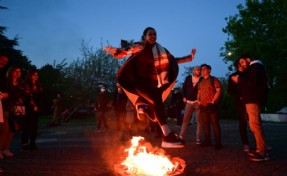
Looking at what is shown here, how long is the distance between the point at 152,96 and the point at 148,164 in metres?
1.04

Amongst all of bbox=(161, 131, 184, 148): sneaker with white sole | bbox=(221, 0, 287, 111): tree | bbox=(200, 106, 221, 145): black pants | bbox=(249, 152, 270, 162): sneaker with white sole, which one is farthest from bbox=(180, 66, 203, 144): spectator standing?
bbox=(221, 0, 287, 111): tree

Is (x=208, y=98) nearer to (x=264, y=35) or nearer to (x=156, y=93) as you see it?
(x=156, y=93)

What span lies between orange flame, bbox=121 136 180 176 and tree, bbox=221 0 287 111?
31.3 metres

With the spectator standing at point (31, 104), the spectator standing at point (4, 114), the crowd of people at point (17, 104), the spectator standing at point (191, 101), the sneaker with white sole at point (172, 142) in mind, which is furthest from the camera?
the spectator standing at point (191, 101)

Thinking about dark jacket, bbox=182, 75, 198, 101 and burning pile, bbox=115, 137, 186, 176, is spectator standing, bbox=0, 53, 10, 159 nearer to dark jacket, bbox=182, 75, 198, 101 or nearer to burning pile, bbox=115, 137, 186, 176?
burning pile, bbox=115, 137, 186, 176

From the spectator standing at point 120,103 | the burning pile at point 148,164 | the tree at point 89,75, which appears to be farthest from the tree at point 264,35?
the burning pile at point 148,164

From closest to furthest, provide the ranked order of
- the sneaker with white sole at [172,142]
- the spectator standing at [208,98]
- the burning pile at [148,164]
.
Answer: the sneaker with white sole at [172,142]
the burning pile at [148,164]
the spectator standing at [208,98]

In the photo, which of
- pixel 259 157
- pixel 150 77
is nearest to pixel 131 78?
pixel 150 77

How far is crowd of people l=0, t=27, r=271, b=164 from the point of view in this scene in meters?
5.19

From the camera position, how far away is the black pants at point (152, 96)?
510 cm

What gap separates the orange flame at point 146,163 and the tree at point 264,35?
103 ft

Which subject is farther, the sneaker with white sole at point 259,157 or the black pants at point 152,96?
the sneaker with white sole at point 259,157

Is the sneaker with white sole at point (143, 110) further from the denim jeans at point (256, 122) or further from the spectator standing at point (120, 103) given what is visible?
the spectator standing at point (120, 103)

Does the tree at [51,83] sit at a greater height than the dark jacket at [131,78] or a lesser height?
greater
